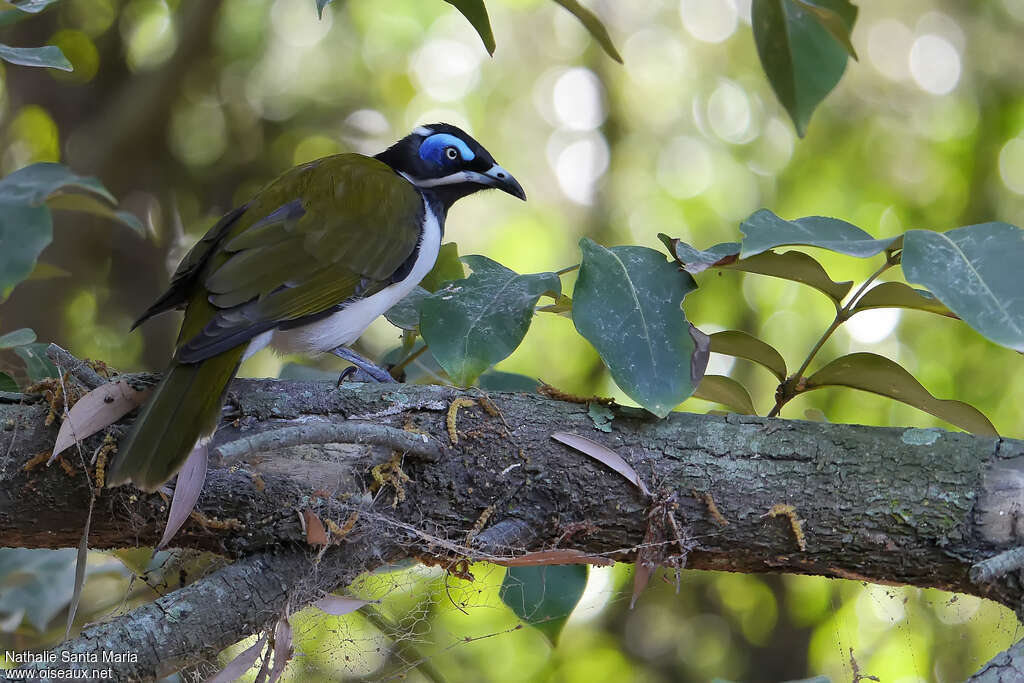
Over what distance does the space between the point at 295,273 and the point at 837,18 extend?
151 cm

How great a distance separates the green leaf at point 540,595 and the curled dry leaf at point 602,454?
0.35 metres

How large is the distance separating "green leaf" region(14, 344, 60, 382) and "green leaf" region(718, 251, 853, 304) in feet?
5.23

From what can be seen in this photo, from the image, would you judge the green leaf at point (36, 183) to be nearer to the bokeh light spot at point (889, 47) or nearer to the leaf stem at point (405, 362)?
the leaf stem at point (405, 362)

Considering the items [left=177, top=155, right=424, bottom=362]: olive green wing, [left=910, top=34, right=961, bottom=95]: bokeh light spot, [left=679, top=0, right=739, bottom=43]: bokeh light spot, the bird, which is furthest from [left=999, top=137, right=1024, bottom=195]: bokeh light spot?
[left=177, top=155, right=424, bottom=362]: olive green wing

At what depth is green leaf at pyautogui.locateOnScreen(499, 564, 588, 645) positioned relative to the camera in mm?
2252

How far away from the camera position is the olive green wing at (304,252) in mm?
2486

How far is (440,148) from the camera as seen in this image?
12.0ft

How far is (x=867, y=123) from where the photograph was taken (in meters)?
6.02

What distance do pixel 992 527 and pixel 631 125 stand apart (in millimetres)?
4785

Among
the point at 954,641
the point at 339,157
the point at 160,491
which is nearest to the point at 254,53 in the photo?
the point at 339,157

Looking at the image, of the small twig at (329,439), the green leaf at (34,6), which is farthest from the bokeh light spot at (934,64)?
the green leaf at (34,6)

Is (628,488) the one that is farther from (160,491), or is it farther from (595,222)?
(595,222)

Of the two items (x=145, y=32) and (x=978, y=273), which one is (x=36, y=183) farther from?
(x=145, y=32)

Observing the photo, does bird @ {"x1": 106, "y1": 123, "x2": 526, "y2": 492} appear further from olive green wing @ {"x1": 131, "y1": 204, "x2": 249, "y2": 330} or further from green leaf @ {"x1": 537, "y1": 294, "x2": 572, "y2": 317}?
green leaf @ {"x1": 537, "y1": 294, "x2": 572, "y2": 317}
